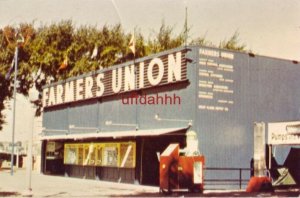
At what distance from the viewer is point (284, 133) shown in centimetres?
2428

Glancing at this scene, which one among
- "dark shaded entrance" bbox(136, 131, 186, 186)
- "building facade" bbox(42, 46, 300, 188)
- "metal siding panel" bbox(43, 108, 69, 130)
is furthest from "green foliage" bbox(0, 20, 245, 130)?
"dark shaded entrance" bbox(136, 131, 186, 186)

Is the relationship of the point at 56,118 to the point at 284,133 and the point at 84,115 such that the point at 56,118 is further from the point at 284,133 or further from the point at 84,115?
the point at 284,133

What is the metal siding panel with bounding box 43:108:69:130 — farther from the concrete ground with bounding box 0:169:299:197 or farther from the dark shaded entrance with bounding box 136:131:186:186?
the concrete ground with bounding box 0:169:299:197

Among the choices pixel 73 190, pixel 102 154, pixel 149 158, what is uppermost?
pixel 102 154

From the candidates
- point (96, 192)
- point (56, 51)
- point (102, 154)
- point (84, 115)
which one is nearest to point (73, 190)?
point (96, 192)

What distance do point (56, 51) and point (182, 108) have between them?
27.5 meters

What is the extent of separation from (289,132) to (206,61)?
5.17 m

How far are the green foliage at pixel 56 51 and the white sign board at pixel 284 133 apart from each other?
26.7 m

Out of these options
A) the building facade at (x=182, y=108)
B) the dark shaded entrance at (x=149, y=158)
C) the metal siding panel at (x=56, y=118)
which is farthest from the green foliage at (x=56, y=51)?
the dark shaded entrance at (x=149, y=158)

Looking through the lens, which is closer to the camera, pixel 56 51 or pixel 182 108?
pixel 182 108

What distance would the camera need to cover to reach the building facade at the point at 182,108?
24688 millimetres

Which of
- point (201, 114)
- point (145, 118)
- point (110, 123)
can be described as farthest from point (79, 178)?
point (201, 114)

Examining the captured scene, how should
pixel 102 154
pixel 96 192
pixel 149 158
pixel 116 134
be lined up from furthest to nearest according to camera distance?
pixel 102 154 < pixel 116 134 < pixel 149 158 < pixel 96 192

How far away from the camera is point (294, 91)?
27953 mm
